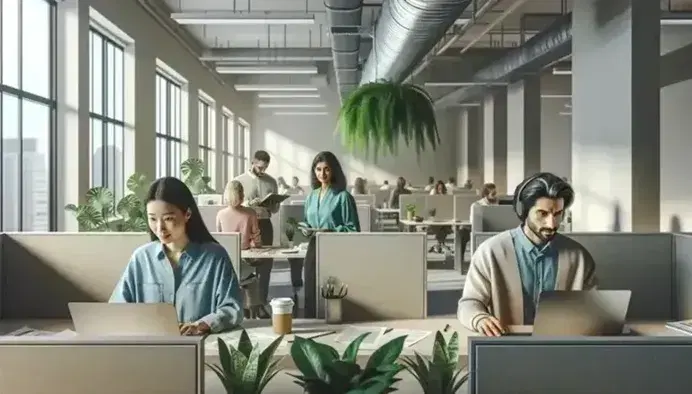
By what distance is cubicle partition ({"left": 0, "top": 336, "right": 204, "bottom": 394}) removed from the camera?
1476 mm

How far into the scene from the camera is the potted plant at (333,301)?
133 inches

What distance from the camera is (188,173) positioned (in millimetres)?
12672

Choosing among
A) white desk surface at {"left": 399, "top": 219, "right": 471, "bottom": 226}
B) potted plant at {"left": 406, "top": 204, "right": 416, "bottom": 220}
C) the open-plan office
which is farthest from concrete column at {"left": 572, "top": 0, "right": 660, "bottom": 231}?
potted plant at {"left": 406, "top": 204, "right": 416, "bottom": 220}

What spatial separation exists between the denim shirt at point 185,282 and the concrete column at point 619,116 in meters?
5.58

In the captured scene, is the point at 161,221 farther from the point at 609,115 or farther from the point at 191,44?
the point at 191,44

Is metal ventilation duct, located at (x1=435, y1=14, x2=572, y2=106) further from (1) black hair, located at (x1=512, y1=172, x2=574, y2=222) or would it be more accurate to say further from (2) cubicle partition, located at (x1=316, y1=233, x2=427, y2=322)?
(1) black hair, located at (x1=512, y1=172, x2=574, y2=222)

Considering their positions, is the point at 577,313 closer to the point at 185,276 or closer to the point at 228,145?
the point at 185,276

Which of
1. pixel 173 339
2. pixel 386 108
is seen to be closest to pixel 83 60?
pixel 386 108

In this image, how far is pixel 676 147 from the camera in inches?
429

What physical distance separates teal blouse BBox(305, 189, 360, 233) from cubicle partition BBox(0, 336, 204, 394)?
12.7ft

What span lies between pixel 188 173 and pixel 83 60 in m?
4.35

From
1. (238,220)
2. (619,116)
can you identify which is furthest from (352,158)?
(238,220)

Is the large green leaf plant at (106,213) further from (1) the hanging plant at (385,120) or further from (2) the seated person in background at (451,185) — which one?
(2) the seated person in background at (451,185)

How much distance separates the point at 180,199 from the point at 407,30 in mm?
5525
